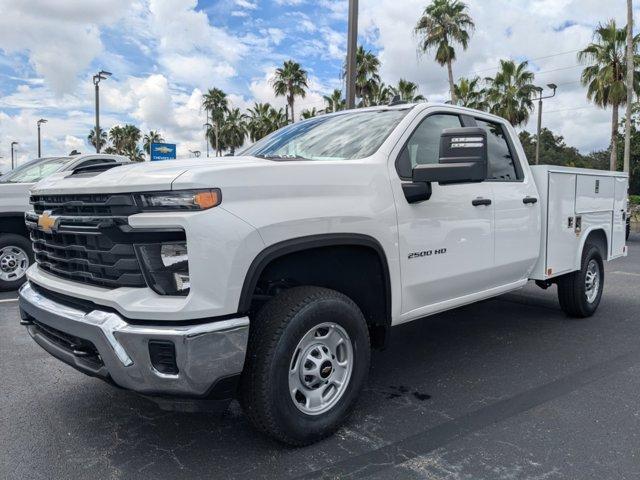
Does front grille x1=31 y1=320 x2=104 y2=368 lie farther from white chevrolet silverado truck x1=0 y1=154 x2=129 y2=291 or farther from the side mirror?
white chevrolet silverado truck x1=0 y1=154 x2=129 y2=291

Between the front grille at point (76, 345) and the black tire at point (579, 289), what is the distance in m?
4.70

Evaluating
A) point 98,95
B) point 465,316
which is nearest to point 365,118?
point 465,316

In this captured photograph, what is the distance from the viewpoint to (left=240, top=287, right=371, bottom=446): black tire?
2.79m

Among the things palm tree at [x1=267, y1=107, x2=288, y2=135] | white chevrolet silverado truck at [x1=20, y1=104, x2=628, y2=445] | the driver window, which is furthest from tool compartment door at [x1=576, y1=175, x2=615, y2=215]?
palm tree at [x1=267, y1=107, x2=288, y2=135]

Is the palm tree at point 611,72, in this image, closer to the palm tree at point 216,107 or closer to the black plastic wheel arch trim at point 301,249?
the black plastic wheel arch trim at point 301,249

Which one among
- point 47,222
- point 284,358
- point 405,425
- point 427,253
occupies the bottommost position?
point 405,425

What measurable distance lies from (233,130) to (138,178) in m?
57.8

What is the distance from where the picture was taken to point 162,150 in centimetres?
2067

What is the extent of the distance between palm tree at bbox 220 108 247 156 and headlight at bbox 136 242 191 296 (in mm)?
57207

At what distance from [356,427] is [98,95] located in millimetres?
22196

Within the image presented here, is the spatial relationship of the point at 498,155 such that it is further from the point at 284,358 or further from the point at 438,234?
the point at 284,358

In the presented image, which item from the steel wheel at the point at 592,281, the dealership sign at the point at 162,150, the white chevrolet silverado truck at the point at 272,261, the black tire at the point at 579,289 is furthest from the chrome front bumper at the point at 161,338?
the dealership sign at the point at 162,150

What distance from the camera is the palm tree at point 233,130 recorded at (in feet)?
193

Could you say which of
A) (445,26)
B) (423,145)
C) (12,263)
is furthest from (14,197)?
(445,26)
